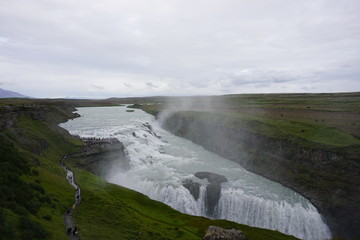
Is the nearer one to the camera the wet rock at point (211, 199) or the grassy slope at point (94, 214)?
the grassy slope at point (94, 214)

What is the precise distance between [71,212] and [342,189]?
1806 inches

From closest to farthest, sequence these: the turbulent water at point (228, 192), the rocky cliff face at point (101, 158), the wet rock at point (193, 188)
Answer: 1. the turbulent water at point (228, 192)
2. the wet rock at point (193, 188)
3. the rocky cliff face at point (101, 158)

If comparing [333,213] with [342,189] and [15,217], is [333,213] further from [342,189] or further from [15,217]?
[15,217]

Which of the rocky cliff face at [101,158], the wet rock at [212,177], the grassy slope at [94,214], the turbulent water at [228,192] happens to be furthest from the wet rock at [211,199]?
the rocky cliff face at [101,158]

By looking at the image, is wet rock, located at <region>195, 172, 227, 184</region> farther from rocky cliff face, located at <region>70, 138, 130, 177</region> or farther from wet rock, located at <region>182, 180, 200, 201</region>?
rocky cliff face, located at <region>70, 138, 130, 177</region>

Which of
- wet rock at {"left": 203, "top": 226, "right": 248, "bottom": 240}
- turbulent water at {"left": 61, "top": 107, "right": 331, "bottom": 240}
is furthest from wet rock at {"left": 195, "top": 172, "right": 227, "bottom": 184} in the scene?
wet rock at {"left": 203, "top": 226, "right": 248, "bottom": 240}

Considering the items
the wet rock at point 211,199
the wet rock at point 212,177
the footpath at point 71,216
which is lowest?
the wet rock at point 211,199

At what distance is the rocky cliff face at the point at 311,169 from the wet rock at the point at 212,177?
12.2m

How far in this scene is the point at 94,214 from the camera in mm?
30297

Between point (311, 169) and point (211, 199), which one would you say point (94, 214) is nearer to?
point (211, 199)

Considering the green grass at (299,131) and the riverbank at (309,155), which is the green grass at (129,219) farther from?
the green grass at (299,131)

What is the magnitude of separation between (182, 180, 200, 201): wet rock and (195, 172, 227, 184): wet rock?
3.59 metres

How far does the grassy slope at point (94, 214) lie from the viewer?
22.0 meters

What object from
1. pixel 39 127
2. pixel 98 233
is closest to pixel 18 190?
pixel 98 233
